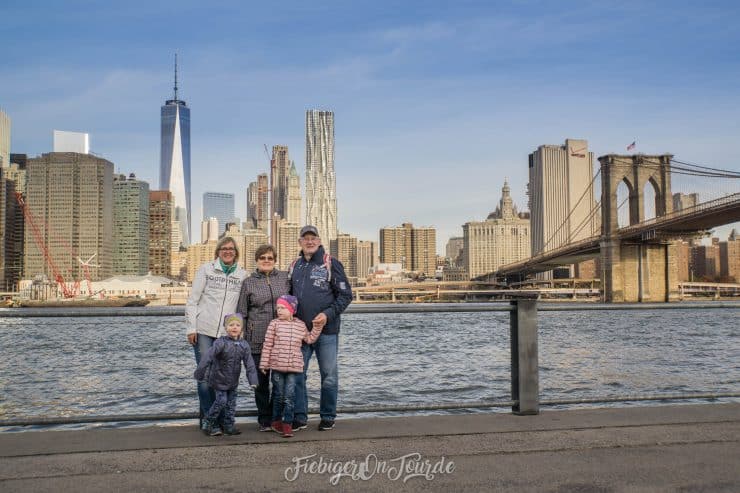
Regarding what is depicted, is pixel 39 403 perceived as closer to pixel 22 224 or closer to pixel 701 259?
pixel 701 259

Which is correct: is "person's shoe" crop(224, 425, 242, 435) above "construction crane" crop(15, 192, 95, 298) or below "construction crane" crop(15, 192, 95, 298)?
below

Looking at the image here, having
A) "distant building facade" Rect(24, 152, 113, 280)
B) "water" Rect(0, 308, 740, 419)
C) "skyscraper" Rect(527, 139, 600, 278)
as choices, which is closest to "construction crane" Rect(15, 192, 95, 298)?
"distant building facade" Rect(24, 152, 113, 280)

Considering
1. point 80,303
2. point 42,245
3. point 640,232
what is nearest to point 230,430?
point 640,232

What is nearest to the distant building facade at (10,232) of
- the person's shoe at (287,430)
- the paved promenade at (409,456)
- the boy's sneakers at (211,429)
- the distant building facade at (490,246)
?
the distant building facade at (490,246)

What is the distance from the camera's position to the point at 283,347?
4.91 meters

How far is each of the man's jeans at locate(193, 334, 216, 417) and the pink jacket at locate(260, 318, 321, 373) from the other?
0.43 metres

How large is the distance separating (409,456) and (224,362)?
1.54m

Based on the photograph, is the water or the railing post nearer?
the railing post

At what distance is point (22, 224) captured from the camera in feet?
586

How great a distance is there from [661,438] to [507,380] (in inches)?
391

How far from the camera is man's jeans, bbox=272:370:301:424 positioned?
4.72m

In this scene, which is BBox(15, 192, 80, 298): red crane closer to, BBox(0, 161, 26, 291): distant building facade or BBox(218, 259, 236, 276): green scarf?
BBox(0, 161, 26, 291): distant building facade

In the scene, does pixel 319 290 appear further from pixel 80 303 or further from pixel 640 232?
pixel 80 303

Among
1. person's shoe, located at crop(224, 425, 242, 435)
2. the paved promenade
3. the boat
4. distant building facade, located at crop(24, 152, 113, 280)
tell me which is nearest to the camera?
the paved promenade
